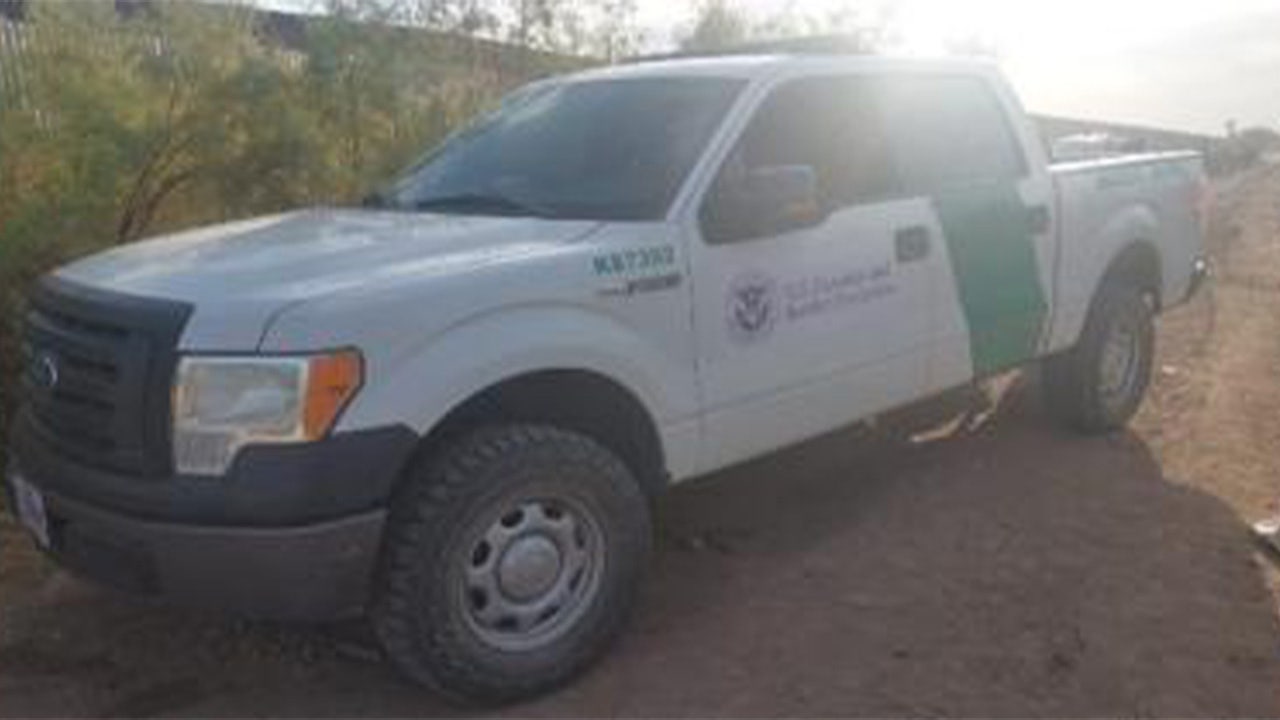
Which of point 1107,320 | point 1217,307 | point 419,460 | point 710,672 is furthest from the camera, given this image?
point 1217,307

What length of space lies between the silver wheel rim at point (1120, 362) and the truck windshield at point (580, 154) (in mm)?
2824

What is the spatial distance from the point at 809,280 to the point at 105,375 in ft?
7.53

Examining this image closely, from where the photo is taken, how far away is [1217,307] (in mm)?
12148

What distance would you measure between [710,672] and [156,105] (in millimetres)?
4741

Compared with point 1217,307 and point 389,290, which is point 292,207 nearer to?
point 389,290

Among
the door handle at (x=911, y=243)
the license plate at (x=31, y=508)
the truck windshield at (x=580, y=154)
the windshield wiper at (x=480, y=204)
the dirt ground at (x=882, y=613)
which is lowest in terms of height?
the dirt ground at (x=882, y=613)

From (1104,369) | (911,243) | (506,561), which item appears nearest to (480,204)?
(506,561)

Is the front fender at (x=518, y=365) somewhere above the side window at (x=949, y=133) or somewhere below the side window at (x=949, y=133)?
below

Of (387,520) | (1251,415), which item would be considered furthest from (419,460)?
(1251,415)

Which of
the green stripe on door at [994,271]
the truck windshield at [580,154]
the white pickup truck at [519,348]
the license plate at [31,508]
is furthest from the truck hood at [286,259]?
the green stripe on door at [994,271]

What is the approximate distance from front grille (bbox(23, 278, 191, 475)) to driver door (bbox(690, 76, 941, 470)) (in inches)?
65.9

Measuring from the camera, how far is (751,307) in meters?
5.05

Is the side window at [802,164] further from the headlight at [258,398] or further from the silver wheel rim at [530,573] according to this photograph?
the headlight at [258,398]

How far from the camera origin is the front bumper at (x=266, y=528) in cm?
397
